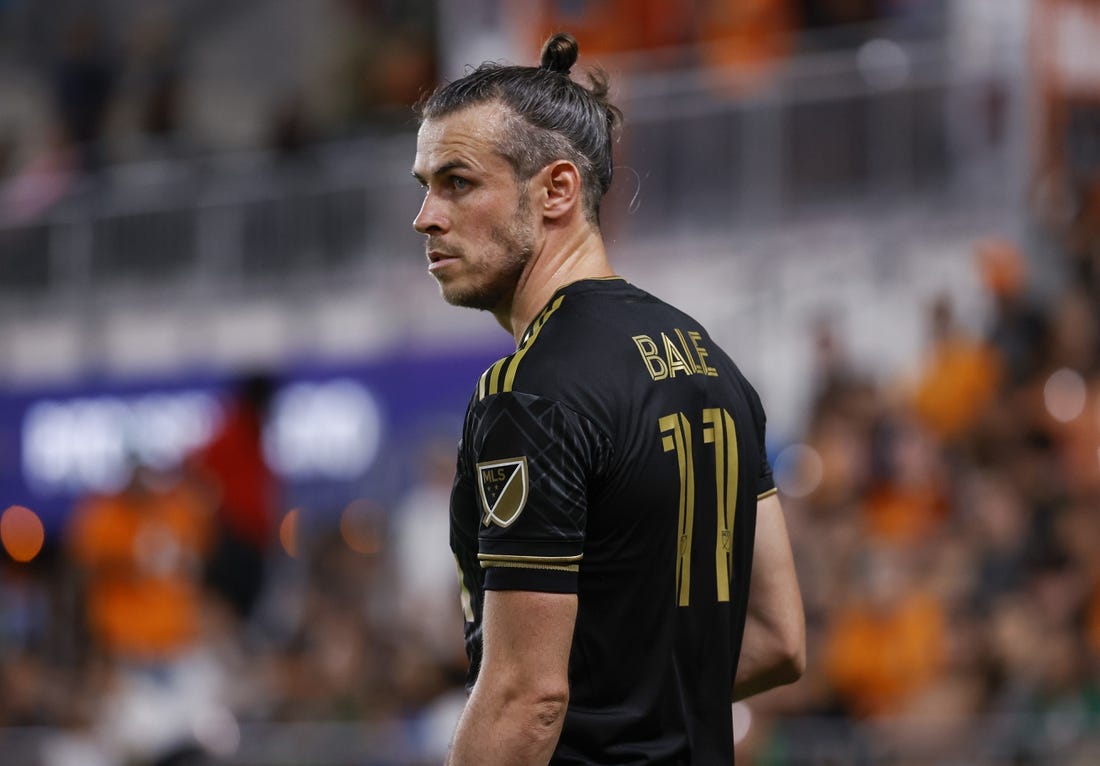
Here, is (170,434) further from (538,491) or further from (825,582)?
(538,491)

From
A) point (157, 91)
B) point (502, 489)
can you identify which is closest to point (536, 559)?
point (502, 489)

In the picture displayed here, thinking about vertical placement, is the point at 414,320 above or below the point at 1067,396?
above

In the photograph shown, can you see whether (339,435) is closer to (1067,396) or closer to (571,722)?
(1067,396)

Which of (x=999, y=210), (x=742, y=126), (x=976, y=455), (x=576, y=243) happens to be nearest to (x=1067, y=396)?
(x=976, y=455)

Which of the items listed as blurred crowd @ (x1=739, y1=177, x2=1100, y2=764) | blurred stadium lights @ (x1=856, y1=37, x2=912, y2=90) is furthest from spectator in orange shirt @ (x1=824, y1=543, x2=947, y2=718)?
blurred stadium lights @ (x1=856, y1=37, x2=912, y2=90)

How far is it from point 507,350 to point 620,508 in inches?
312

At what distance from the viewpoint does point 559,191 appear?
3.31 meters

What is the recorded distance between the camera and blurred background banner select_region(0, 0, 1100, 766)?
328 inches

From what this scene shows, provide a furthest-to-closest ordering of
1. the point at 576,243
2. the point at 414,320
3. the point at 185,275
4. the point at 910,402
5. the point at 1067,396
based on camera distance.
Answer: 1. the point at 185,275
2. the point at 414,320
3. the point at 910,402
4. the point at 1067,396
5. the point at 576,243

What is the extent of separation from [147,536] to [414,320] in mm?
2407

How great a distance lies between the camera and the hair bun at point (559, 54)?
3414 mm

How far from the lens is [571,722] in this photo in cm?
310

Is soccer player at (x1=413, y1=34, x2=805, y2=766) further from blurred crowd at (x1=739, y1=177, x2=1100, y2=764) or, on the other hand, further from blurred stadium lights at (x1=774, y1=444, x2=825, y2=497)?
blurred stadium lights at (x1=774, y1=444, x2=825, y2=497)

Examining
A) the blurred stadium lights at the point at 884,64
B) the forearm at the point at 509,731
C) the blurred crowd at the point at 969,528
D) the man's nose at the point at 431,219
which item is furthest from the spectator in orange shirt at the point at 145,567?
the forearm at the point at 509,731
